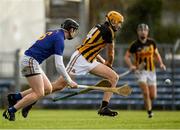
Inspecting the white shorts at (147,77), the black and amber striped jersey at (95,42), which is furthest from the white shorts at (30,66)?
the white shorts at (147,77)

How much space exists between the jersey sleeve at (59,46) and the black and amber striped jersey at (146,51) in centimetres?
659

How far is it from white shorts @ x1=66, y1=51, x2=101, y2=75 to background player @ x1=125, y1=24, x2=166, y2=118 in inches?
142

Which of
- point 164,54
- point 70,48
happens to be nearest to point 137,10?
point 70,48

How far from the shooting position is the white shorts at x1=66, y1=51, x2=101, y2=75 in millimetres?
21281

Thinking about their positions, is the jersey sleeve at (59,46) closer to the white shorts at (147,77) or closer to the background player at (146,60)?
the background player at (146,60)

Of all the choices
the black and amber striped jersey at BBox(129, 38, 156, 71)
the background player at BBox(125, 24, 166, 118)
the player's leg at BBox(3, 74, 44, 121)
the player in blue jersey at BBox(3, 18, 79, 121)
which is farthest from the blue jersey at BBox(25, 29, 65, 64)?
the black and amber striped jersey at BBox(129, 38, 156, 71)

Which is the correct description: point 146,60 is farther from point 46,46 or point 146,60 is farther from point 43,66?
point 43,66

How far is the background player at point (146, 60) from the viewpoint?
24828 mm

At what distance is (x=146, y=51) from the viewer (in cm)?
2545

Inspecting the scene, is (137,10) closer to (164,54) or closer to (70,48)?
(70,48)

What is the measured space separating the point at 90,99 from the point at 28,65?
13163 mm

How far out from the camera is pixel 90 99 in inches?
1267

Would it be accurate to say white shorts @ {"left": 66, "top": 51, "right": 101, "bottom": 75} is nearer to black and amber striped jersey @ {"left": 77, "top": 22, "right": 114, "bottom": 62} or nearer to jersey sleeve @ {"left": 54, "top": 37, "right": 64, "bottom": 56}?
black and amber striped jersey @ {"left": 77, "top": 22, "right": 114, "bottom": 62}

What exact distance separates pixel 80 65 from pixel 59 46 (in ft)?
8.23
